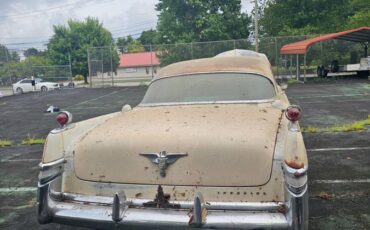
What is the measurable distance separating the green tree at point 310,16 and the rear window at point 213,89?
3175cm

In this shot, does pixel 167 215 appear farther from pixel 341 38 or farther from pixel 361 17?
pixel 361 17

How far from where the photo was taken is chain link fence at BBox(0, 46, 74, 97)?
27.7m

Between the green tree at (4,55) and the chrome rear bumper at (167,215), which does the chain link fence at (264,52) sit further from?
the chrome rear bumper at (167,215)

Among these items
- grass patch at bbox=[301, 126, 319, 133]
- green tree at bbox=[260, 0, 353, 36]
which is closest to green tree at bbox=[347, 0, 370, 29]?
green tree at bbox=[260, 0, 353, 36]

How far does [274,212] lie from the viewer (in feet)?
9.24

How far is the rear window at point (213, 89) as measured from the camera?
4.29 metres

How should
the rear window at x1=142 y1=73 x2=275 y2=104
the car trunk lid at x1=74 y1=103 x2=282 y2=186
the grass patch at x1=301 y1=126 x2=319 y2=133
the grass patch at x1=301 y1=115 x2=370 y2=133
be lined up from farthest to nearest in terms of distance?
the grass patch at x1=301 y1=126 x2=319 y2=133, the grass patch at x1=301 y1=115 x2=370 y2=133, the rear window at x1=142 y1=73 x2=275 y2=104, the car trunk lid at x1=74 y1=103 x2=282 y2=186

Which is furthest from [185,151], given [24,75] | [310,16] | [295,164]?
[310,16]

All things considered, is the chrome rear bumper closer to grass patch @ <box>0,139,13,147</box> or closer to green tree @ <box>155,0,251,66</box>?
grass patch @ <box>0,139,13,147</box>

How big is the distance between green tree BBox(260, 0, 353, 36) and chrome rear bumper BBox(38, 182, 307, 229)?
33.6 m

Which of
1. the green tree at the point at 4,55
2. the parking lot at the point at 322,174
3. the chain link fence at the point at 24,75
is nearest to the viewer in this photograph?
the parking lot at the point at 322,174

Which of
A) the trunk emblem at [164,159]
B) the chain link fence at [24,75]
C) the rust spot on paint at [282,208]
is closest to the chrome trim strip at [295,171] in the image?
the rust spot on paint at [282,208]

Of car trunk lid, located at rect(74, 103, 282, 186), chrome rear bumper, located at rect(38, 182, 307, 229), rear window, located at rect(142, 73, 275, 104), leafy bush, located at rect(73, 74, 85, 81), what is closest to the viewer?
chrome rear bumper, located at rect(38, 182, 307, 229)

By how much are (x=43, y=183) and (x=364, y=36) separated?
22.7 metres
